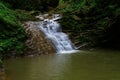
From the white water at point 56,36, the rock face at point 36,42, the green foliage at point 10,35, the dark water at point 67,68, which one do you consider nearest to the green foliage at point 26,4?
the white water at point 56,36

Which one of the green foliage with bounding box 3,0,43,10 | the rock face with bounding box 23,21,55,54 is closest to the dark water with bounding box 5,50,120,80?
the rock face with bounding box 23,21,55,54

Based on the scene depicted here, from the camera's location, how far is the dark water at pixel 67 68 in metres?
10.6

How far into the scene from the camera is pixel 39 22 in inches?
784

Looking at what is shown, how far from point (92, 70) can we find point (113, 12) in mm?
6788

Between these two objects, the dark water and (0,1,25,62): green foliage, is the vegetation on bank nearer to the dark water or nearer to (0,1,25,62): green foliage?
(0,1,25,62): green foliage

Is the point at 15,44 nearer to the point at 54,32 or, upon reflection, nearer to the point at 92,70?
the point at 54,32

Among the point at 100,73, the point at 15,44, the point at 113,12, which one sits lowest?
the point at 100,73

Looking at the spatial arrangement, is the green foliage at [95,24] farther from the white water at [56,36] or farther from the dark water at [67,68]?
the dark water at [67,68]

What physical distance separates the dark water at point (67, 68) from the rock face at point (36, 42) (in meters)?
1.63

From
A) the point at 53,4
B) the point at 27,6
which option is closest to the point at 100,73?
the point at 27,6

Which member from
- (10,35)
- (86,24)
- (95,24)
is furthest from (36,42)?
(95,24)

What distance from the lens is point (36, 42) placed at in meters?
17.3

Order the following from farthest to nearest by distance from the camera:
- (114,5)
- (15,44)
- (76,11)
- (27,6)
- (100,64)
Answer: (27,6), (76,11), (114,5), (15,44), (100,64)

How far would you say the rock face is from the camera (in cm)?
1662
